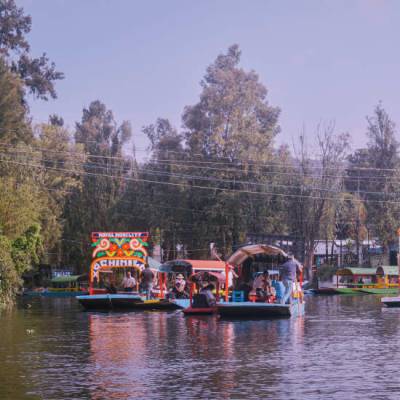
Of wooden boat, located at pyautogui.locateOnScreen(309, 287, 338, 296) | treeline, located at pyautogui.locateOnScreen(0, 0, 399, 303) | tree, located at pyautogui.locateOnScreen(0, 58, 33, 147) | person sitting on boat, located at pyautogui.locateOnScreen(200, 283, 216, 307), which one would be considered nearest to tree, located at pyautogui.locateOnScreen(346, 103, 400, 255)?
treeline, located at pyautogui.locateOnScreen(0, 0, 399, 303)

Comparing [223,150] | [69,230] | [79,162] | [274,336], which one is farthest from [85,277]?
[274,336]

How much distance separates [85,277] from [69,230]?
4606 millimetres

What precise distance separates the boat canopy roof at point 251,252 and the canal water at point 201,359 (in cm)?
433

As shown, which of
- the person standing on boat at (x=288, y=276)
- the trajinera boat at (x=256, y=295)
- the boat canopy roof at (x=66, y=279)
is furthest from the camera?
the boat canopy roof at (x=66, y=279)

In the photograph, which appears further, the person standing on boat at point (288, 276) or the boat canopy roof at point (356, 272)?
the boat canopy roof at point (356, 272)

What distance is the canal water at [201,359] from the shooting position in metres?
17.3

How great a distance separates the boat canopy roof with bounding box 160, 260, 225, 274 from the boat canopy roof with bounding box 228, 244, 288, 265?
16.1ft

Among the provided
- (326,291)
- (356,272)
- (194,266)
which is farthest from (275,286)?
(356,272)

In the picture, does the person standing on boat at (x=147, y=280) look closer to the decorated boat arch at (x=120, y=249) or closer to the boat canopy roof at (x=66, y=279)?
the decorated boat arch at (x=120, y=249)

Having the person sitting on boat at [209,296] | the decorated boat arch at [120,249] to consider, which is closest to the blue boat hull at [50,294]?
the decorated boat arch at [120,249]

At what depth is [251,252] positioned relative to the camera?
41.3m

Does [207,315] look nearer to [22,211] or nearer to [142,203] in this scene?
[22,211]

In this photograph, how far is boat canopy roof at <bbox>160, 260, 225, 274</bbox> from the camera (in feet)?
153

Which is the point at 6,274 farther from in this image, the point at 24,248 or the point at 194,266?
the point at 194,266
